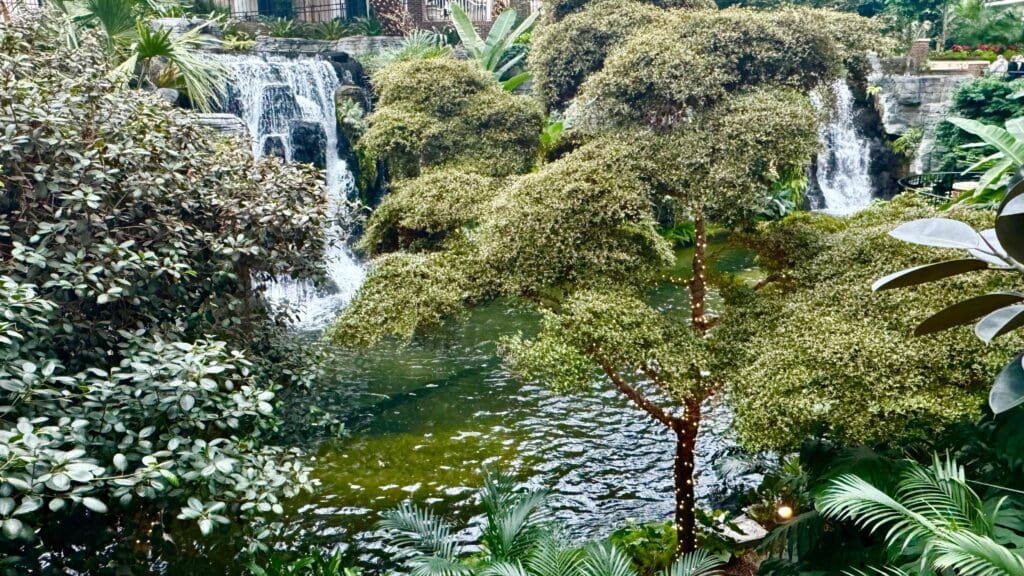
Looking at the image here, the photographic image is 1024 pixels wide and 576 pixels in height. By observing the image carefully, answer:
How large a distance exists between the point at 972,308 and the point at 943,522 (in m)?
0.88

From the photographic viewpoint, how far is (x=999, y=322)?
283cm

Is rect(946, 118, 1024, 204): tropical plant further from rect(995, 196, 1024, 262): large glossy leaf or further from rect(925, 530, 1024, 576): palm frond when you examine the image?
rect(925, 530, 1024, 576): palm frond

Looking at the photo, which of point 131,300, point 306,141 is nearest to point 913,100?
point 306,141

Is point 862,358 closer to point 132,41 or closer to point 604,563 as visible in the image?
point 604,563

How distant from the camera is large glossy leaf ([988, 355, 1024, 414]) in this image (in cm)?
271

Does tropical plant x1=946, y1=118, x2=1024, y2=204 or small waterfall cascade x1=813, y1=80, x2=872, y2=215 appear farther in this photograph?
small waterfall cascade x1=813, y1=80, x2=872, y2=215

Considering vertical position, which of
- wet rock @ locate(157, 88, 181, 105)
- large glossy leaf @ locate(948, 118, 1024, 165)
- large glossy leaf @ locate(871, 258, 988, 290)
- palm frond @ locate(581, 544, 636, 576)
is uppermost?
wet rock @ locate(157, 88, 181, 105)

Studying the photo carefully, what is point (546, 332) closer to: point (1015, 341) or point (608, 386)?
point (1015, 341)

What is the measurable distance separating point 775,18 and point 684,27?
2.74 feet

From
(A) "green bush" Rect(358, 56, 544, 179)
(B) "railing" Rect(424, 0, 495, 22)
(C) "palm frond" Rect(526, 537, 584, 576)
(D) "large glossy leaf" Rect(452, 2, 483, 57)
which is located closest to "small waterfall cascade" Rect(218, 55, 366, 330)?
(D) "large glossy leaf" Rect(452, 2, 483, 57)

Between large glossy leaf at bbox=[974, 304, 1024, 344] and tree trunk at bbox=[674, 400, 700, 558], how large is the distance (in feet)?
11.6

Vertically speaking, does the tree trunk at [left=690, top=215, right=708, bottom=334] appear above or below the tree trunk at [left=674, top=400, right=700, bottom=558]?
above

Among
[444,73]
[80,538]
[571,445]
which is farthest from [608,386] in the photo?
[80,538]

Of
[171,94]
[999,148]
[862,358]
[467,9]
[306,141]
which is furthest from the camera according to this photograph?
[467,9]
